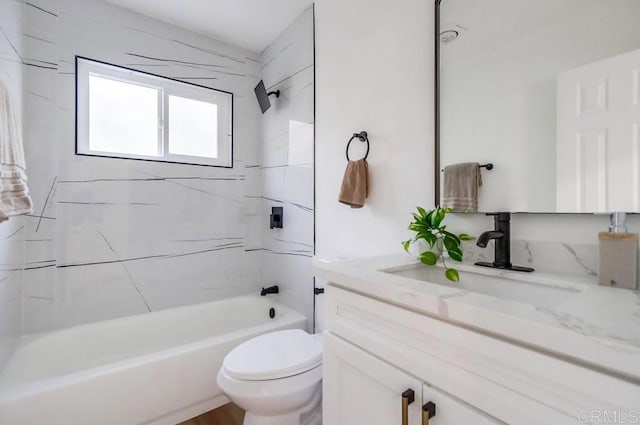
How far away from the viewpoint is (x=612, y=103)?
0.79 m

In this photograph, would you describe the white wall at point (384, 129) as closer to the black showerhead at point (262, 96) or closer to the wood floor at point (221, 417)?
the black showerhead at point (262, 96)

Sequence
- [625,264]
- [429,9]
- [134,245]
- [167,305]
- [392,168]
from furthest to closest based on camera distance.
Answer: [167,305]
[134,245]
[392,168]
[429,9]
[625,264]

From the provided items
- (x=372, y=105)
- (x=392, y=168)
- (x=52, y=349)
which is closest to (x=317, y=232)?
(x=392, y=168)

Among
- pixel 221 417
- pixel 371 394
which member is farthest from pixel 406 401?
pixel 221 417

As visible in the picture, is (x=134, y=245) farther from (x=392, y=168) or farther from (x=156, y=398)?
(x=392, y=168)

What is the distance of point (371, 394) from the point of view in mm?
784

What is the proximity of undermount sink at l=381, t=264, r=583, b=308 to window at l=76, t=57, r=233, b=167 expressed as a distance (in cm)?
193

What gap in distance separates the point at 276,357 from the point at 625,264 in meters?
1.25

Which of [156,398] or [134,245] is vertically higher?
[134,245]

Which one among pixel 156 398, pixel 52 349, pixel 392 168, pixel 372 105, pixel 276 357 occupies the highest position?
pixel 372 105

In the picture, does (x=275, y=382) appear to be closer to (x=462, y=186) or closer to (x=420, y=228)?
(x=420, y=228)

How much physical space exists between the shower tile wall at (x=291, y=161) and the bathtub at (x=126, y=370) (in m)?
0.32

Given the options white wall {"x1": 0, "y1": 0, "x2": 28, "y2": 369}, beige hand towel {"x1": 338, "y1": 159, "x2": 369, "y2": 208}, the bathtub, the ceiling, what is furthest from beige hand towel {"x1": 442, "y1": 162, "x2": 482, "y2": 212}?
white wall {"x1": 0, "y1": 0, "x2": 28, "y2": 369}

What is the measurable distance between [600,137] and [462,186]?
399 mm
